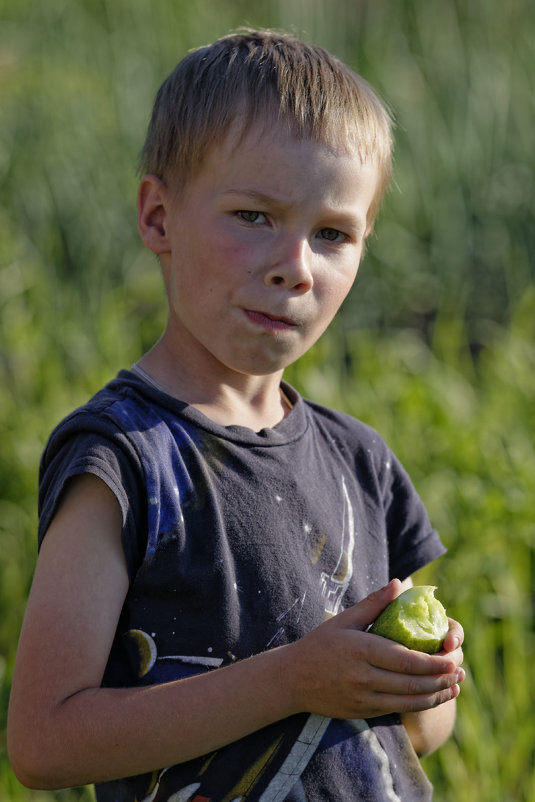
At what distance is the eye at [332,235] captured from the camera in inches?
55.9

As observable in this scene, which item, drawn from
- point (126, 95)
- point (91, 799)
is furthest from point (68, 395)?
point (126, 95)

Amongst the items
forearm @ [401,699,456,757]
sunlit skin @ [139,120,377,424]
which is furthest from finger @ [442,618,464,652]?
sunlit skin @ [139,120,377,424]

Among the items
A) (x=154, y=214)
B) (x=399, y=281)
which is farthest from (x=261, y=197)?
(x=399, y=281)

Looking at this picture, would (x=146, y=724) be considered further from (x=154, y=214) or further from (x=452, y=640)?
(x=154, y=214)

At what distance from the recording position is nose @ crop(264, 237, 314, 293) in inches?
52.8

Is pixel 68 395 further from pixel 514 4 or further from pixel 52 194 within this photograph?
pixel 514 4

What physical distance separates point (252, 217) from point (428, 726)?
89cm

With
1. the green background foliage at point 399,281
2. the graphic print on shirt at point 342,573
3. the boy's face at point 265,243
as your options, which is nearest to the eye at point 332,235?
the boy's face at point 265,243

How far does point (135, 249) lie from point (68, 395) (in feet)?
3.85

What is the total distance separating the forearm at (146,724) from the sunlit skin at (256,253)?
0.42 meters

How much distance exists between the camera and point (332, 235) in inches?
56.6

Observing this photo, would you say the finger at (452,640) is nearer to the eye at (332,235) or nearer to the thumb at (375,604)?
the thumb at (375,604)

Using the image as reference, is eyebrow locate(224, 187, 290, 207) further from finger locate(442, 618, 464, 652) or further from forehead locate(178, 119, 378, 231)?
finger locate(442, 618, 464, 652)

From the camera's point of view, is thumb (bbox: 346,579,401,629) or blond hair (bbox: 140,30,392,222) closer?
thumb (bbox: 346,579,401,629)
